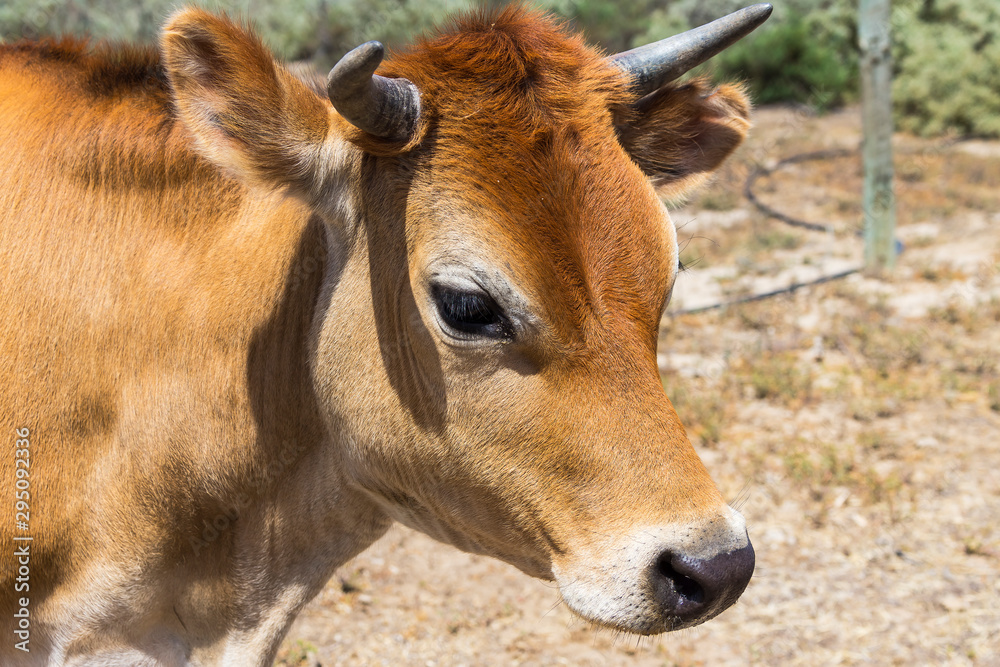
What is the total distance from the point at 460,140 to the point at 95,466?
1376 millimetres

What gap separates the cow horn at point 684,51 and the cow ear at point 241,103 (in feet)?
3.14

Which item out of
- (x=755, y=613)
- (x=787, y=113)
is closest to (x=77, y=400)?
(x=755, y=613)

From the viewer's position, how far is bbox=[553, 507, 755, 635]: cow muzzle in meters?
1.99

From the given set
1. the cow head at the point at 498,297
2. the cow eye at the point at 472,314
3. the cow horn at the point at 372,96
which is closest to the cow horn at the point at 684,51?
the cow head at the point at 498,297

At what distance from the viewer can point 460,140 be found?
2.17 m

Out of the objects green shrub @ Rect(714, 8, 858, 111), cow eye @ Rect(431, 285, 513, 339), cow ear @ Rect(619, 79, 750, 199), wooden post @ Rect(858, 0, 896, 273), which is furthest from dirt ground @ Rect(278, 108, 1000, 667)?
green shrub @ Rect(714, 8, 858, 111)

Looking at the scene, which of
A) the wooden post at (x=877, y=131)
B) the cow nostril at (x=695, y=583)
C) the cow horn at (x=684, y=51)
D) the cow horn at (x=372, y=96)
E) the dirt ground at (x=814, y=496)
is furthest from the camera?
the wooden post at (x=877, y=131)

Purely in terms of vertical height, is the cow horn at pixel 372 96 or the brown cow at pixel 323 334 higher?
the cow horn at pixel 372 96

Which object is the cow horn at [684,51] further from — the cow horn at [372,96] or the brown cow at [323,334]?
the cow horn at [372,96]

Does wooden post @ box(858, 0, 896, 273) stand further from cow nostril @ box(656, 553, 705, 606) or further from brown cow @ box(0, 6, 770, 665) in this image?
cow nostril @ box(656, 553, 705, 606)

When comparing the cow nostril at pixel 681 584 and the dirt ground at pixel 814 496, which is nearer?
the cow nostril at pixel 681 584

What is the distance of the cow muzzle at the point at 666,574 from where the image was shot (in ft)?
6.53

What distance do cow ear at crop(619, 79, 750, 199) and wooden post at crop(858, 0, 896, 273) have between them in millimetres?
6342

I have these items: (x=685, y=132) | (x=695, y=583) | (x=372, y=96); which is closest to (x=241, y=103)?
(x=372, y=96)
